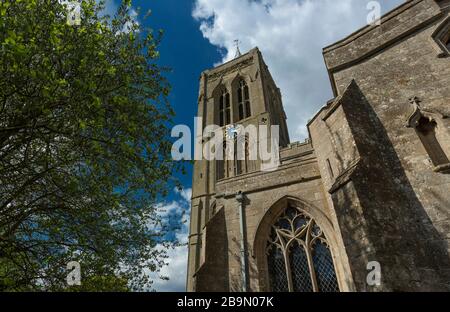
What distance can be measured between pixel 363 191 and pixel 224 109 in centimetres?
2446

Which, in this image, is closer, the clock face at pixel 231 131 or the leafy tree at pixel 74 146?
the leafy tree at pixel 74 146

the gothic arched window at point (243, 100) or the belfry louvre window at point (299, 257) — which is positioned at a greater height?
the gothic arched window at point (243, 100)

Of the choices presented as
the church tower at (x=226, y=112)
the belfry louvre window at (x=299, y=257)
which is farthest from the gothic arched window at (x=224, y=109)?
the belfry louvre window at (x=299, y=257)

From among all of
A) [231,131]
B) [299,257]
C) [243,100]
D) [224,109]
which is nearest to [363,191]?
[299,257]

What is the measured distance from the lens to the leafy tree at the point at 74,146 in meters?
4.55

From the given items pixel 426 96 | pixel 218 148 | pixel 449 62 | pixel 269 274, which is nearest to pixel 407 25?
pixel 449 62

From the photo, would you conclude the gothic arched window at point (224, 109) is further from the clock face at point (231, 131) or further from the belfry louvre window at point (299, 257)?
the belfry louvre window at point (299, 257)

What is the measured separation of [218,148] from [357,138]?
20.1 metres

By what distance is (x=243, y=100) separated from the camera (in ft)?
92.5

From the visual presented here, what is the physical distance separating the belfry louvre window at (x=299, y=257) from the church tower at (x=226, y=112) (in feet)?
38.2

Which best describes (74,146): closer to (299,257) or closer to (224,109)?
(299,257)

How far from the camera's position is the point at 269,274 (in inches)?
306

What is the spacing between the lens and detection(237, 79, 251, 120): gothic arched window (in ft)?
90.6
